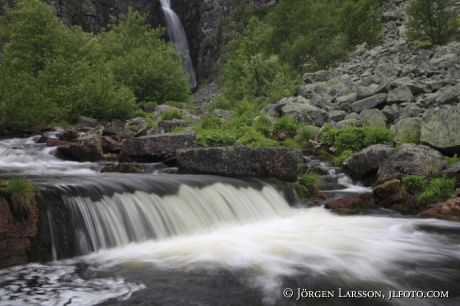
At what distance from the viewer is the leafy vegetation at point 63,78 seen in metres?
18.9

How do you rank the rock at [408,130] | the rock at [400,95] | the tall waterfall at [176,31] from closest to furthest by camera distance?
the rock at [408,130], the rock at [400,95], the tall waterfall at [176,31]

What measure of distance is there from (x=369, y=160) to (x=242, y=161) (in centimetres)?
535

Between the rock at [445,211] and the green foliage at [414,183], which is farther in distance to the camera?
the green foliage at [414,183]

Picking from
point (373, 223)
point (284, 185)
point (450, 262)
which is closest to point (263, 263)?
point (450, 262)

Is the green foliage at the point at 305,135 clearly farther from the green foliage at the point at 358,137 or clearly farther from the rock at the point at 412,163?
the rock at the point at 412,163

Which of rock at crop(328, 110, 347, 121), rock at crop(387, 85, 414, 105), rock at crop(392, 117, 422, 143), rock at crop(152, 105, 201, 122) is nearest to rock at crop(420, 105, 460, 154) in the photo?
rock at crop(392, 117, 422, 143)

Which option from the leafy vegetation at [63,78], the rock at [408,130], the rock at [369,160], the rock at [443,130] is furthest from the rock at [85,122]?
the rock at [443,130]

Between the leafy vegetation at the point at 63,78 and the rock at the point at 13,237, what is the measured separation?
14.2m

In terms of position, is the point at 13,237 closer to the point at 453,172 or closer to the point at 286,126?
the point at 453,172

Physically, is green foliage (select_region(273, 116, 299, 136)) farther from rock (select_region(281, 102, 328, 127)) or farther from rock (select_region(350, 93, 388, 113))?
rock (select_region(350, 93, 388, 113))

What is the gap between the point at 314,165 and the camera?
50.2 ft

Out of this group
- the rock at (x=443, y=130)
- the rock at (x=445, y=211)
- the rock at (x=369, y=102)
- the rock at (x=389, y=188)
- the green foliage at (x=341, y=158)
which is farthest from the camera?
the rock at (x=369, y=102)

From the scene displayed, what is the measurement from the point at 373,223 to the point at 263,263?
4.47 meters

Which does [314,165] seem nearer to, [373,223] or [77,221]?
[373,223]
